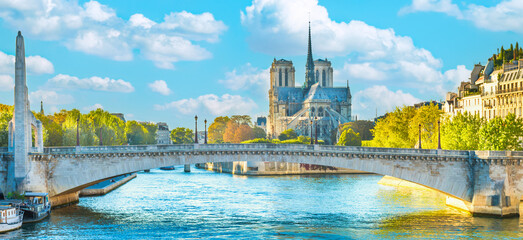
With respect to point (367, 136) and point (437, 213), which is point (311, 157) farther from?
point (367, 136)

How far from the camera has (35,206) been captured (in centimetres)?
4828

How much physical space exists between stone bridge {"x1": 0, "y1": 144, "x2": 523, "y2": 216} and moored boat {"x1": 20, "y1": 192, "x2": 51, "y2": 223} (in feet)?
5.92

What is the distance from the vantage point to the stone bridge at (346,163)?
50.8 meters

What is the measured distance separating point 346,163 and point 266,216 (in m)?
7.16

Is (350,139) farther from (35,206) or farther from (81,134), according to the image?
(35,206)

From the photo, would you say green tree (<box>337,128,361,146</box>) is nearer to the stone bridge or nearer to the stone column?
the stone bridge

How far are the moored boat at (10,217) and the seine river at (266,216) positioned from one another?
1.72ft

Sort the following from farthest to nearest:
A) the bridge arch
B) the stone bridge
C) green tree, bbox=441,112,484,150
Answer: green tree, bbox=441,112,484,150
the bridge arch
the stone bridge

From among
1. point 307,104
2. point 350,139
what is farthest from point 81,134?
point 307,104

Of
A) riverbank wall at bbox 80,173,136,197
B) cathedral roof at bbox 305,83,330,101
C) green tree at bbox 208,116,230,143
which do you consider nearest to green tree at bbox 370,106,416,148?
riverbank wall at bbox 80,173,136,197

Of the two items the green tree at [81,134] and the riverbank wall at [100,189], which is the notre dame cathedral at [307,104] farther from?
the riverbank wall at [100,189]

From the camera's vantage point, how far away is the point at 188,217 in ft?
168

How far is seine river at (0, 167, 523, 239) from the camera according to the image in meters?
44.5

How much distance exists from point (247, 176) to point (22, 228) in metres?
52.5
